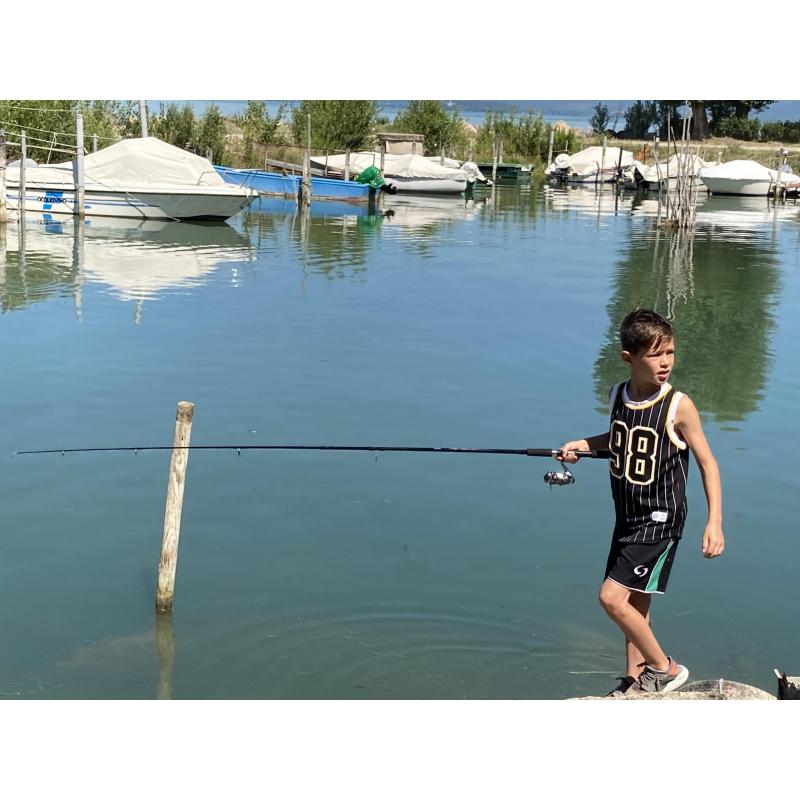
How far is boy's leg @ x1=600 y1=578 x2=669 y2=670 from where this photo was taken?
447 centimetres

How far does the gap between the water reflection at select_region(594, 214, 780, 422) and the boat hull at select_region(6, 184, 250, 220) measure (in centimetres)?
988

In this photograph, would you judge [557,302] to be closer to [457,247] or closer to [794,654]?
[457,247]

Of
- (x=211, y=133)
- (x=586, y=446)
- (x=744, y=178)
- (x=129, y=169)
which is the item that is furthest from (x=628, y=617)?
(x=744, y=178)

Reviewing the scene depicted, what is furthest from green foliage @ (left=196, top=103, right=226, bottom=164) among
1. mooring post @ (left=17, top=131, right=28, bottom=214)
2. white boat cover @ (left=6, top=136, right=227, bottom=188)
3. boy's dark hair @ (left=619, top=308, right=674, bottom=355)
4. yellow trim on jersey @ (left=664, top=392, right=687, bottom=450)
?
yellow trim on jersey @ (left=664, top=392, right=687, bottom=450)

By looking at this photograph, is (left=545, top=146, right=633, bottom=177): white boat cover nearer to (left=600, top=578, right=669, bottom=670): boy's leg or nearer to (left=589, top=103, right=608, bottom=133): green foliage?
(left=589, top=103, right=608, bottom=133): green foliage

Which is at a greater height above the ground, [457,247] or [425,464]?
[457,247]

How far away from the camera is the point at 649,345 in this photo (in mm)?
4332

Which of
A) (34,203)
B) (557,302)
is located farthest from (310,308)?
(34,203)

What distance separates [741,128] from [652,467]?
56.2 metres

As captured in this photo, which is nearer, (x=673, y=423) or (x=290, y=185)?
(x=673, y=423)

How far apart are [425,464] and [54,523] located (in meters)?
2.95

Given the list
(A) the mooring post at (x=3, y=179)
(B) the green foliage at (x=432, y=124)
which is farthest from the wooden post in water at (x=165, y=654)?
(B) the green foliage at (x=432, y=124)

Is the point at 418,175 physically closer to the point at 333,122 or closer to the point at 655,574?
the point at 333,122
